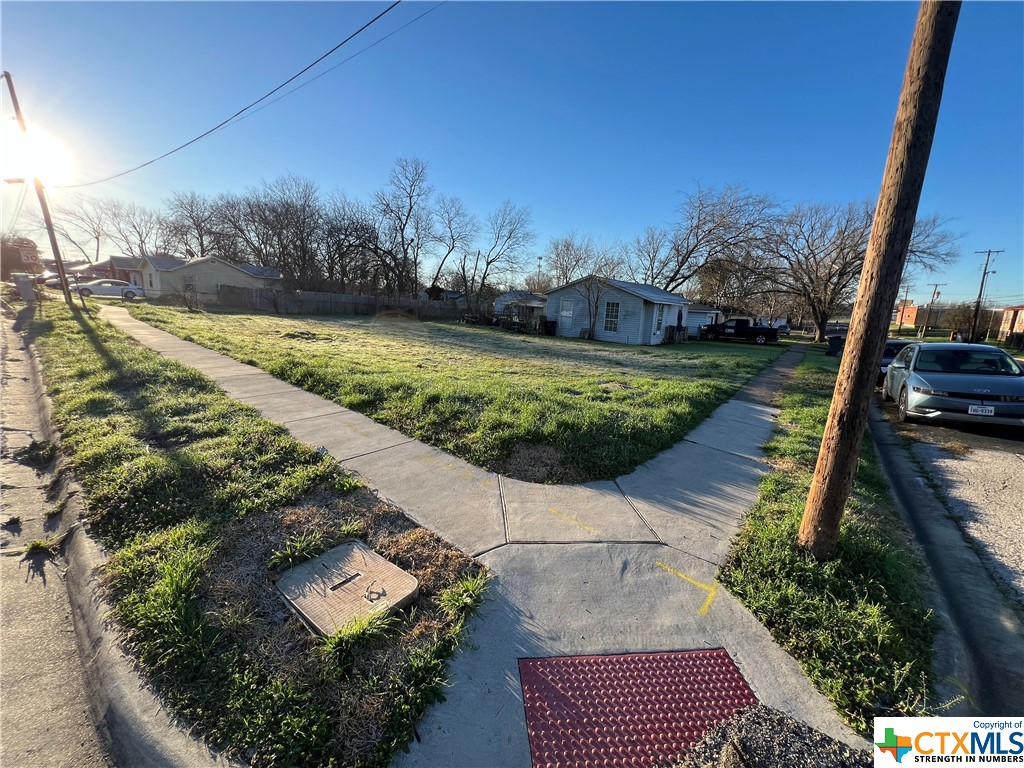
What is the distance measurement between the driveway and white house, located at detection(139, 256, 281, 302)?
40474 mm

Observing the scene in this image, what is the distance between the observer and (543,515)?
10.4ft

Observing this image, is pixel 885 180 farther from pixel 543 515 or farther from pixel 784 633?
pixel 543 515

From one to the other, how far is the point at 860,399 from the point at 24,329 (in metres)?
17.5

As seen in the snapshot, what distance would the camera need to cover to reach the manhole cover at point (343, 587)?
2092 mm

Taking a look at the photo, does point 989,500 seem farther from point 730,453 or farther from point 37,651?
point 37,651

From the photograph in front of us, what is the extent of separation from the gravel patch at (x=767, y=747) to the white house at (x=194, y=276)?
40025 mm

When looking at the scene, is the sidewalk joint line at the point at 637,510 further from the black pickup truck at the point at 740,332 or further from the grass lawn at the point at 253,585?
the black pickup truck at the point at 740,332

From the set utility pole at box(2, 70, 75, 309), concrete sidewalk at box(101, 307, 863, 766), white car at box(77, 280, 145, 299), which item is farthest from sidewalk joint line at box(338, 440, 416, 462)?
white car at box(77, 280, 145, 299)

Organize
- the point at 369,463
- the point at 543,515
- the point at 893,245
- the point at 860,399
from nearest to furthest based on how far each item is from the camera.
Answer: the point at 893,245
the point at 860,399
the point at 543,515
the point at 369,463

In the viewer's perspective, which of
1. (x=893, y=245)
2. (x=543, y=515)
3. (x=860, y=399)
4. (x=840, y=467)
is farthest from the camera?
(x=543, y=515)

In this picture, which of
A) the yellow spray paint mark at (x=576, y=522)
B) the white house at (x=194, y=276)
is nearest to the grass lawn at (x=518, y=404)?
the yellow spray paint mark at (x=576, y=522)

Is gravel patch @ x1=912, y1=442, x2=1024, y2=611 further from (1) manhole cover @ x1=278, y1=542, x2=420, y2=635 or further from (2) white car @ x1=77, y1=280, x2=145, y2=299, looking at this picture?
(2) white car @ x1=77, y1=280, x2=145, y2=299

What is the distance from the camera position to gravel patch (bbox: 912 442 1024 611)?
2.98 meters

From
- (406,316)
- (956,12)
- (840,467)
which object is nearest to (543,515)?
(840,467)
